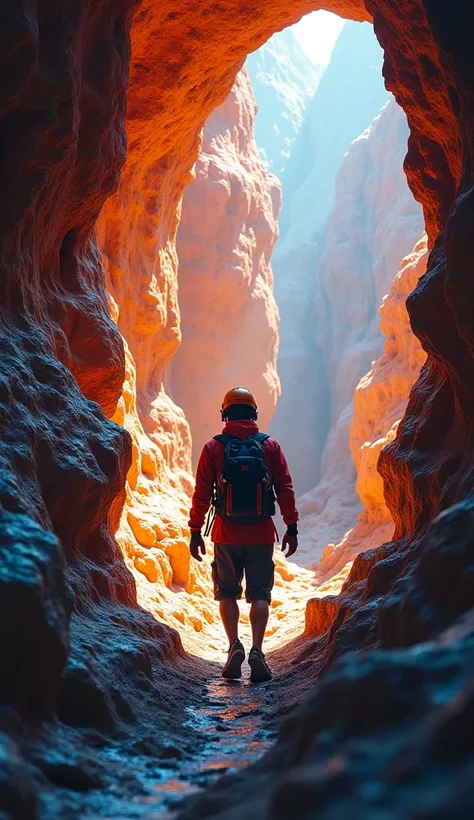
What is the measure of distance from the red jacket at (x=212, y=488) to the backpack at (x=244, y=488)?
8cm

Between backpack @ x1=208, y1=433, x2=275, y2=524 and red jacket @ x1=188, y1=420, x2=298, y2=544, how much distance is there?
0.08 m

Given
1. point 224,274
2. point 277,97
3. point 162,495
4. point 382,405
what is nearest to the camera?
point 162,495

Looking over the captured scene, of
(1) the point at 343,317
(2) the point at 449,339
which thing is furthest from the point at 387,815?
(1) the point at 343,317

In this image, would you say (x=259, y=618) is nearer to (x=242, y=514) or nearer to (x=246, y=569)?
(x=246, y=569)

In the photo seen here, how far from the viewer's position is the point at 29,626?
2139 mm

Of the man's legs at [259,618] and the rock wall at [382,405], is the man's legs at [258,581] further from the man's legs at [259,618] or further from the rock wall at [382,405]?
the rock wall at [382,405]

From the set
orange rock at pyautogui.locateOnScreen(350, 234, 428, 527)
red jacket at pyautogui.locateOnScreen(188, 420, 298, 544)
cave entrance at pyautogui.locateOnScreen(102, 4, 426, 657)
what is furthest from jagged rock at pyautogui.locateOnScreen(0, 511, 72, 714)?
orange rock at pyautogui.locateOnScreen(350, 234, 428, 527)

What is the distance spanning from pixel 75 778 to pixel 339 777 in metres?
1.04

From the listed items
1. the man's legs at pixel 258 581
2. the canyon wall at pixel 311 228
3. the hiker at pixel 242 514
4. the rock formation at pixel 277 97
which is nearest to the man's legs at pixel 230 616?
the hiker at pixel 242 514

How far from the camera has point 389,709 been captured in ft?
4.51

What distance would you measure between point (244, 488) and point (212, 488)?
0.33 metres

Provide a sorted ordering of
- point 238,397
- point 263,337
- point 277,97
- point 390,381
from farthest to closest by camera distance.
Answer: point 277,97 < point 263,337 < point 390,381 < point 238,397

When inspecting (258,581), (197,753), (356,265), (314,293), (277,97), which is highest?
(277,97)

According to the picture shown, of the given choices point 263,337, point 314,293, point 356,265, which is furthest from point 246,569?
point 314,293
